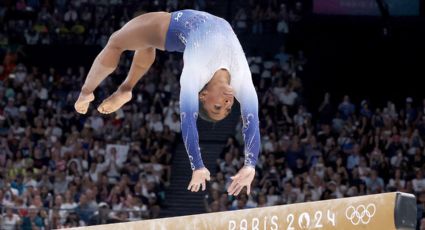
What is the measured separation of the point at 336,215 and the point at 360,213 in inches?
7.3

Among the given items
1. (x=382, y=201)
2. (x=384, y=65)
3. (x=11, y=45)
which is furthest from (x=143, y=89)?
(x=382, y=201)

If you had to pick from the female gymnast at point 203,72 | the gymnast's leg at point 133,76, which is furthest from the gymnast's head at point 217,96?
the gymnast's leg at point 133,76

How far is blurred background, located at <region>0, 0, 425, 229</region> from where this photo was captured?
15.2 metres

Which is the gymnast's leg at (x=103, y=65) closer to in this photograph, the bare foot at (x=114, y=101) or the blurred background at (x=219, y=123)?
the bare foot at (x=114, y=101)

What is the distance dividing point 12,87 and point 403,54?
7894mm

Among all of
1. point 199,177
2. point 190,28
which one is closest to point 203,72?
point 190,28

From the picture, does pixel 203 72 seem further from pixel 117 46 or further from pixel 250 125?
pixel 117 46

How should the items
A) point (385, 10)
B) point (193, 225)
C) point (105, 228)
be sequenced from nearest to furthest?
1. point (105, 228)
2. point (193, 225)
3. point (385, 10)

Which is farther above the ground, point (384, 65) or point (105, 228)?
point (384, 65)

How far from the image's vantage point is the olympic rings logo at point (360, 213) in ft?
22.5

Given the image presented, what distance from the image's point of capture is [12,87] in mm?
18734

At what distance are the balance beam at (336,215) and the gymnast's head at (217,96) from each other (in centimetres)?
73

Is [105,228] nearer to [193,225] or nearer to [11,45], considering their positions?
[193,225]

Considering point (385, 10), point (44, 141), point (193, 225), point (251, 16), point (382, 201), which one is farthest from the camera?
point (251, 16)
